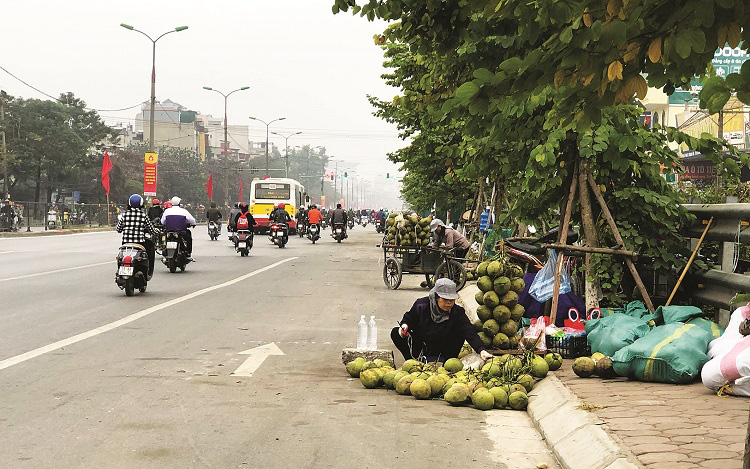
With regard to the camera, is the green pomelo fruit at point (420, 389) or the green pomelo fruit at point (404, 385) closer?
the green pomelo fruit at point (420, 389)

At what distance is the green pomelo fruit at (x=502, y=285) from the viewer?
10742 millimetres

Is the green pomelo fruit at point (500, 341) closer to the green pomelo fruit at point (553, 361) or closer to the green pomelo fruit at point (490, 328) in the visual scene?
the green pomelo fruit at point (490, 328)

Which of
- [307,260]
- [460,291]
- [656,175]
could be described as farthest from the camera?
[307,260]

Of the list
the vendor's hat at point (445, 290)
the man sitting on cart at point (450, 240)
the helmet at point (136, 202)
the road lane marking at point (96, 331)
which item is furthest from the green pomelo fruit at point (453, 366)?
the man sitting on cart at point (450, 240)

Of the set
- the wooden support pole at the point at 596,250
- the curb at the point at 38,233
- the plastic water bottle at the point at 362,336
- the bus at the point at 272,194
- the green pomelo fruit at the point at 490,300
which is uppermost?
the bus at the point at 272,194

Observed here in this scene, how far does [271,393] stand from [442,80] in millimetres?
3581

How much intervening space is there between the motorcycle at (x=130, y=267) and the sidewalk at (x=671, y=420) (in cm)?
986

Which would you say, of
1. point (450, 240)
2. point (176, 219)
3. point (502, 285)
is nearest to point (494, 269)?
point (502, 285)

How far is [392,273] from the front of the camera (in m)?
20.3

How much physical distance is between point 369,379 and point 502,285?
2.72 meters

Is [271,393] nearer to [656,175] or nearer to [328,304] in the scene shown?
[656,175]

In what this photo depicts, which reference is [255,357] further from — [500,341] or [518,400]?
[518,400]

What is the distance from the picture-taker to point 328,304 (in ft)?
53.3

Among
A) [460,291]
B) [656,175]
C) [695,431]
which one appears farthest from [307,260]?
[695,431]
